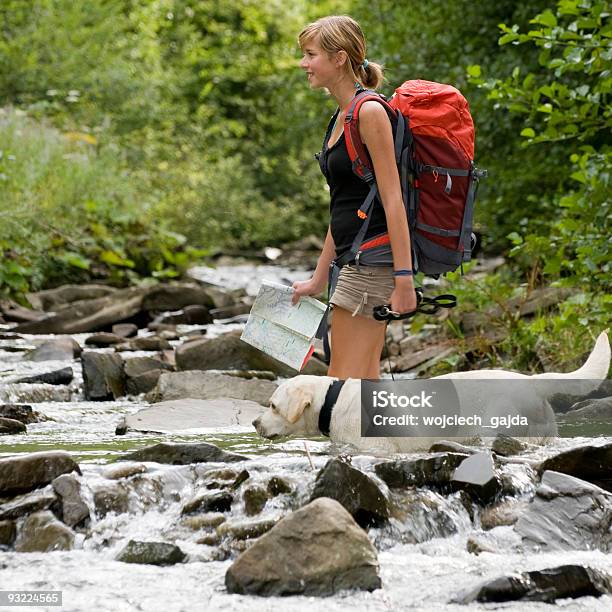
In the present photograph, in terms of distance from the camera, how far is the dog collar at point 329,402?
5023 mm

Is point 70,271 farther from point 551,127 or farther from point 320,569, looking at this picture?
point 320,569

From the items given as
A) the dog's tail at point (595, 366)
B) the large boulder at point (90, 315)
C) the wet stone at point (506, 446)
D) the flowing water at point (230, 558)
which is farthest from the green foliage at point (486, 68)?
the flowing water at point (230, 558)

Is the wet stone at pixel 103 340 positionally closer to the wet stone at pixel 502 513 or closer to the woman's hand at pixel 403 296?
the woman's hand at pixel 403 296

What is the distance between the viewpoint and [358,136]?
15.0ft

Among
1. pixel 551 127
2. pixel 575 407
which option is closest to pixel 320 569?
pixel 575 407

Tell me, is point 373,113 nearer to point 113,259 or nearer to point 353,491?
point 353,491

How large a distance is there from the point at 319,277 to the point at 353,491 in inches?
46.9

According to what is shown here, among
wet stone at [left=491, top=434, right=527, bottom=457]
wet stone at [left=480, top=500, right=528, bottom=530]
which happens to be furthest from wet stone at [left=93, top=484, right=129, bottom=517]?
wet stone at [left=491, top=434, right=527, bottom=457]

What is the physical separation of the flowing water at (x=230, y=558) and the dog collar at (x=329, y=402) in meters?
0.20

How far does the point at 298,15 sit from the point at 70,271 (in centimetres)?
2079

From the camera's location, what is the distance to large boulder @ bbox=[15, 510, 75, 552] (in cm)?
426

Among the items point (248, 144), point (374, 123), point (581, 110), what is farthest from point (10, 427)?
point (248, 144)

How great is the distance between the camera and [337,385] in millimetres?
5023

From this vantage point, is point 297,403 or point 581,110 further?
point 581,110
